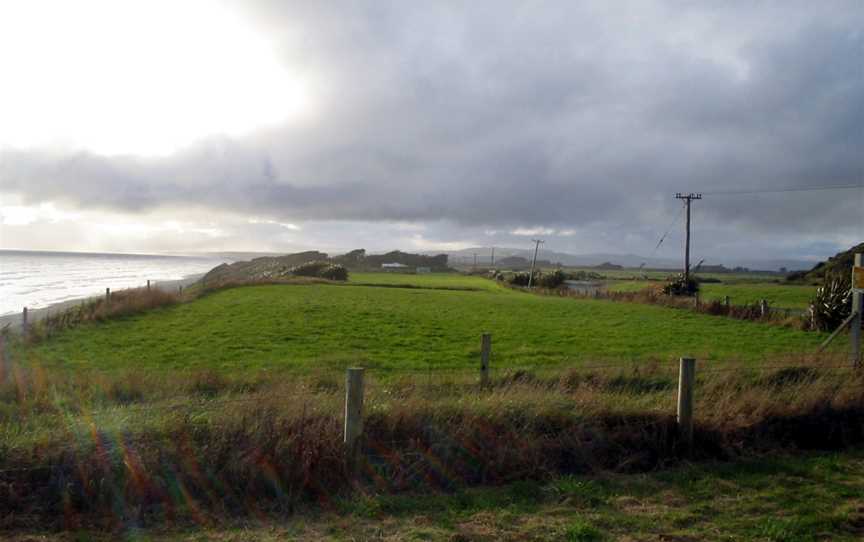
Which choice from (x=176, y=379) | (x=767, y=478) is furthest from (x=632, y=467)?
(x=176, y=379)

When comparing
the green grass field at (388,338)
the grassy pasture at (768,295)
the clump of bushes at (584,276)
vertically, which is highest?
the clump of bushes at (584,276)

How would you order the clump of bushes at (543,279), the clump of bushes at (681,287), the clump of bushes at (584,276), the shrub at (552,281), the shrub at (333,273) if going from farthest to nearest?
1. the clump of bushes at (584,276)
2. the shrub at (333,273)
3. the clump of bushes at (543,279)
4. the shrub at (552,281)
5. the clump of bushes at (681,287)

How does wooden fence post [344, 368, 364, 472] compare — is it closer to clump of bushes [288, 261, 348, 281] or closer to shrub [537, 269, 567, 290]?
shrub [537, 269, 567, 290]

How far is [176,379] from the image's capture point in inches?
408

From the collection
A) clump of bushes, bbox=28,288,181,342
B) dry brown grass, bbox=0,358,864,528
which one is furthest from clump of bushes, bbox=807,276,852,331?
clump of bushes, bbox=28,288,181,342

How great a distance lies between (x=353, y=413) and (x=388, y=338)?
1406 centimetres

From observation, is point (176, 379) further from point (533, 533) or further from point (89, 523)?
point (533, 533)

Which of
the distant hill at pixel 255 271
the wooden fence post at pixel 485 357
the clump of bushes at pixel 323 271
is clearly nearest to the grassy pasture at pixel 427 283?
the clump of bushes at pixel 323 271

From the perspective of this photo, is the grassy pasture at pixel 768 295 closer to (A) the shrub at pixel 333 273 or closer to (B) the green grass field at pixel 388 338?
(B) the green grass field at pixel 388 338

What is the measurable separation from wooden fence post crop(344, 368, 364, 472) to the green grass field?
7638mm

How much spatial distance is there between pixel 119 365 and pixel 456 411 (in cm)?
1080

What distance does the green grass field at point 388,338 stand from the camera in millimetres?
15406

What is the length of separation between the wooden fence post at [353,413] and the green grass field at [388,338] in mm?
7638

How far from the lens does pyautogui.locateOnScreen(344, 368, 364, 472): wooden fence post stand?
6.18 metres
